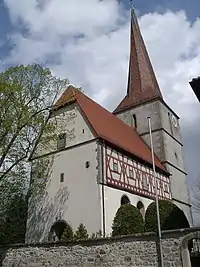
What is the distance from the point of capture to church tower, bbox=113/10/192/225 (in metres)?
30.3

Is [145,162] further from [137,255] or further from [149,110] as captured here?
[137,255]

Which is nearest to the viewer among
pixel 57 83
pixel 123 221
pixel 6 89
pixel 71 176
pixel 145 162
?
pixel 6 89

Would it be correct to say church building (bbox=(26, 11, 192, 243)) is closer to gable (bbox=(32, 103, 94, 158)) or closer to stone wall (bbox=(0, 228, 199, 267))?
gable (bbox=(32, 103, 94, 158))

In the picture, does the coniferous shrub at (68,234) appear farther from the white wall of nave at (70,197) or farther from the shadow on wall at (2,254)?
the shadow on wall at (2,254)

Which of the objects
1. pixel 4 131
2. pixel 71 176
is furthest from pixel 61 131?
pixel 4 131

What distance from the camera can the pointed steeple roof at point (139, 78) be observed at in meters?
33.9

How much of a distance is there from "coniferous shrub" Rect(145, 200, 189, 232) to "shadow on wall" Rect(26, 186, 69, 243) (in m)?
4.99

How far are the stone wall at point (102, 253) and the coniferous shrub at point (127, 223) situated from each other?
3.74m

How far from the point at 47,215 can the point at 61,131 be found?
542 centimetres

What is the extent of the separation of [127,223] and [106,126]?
888 cm

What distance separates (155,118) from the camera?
31.7 m

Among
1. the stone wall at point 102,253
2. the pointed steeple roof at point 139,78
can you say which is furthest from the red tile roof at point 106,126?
the stone wall at point 102,253

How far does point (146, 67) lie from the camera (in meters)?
37.2

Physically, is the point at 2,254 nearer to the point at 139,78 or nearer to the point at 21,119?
the point at 21,119
